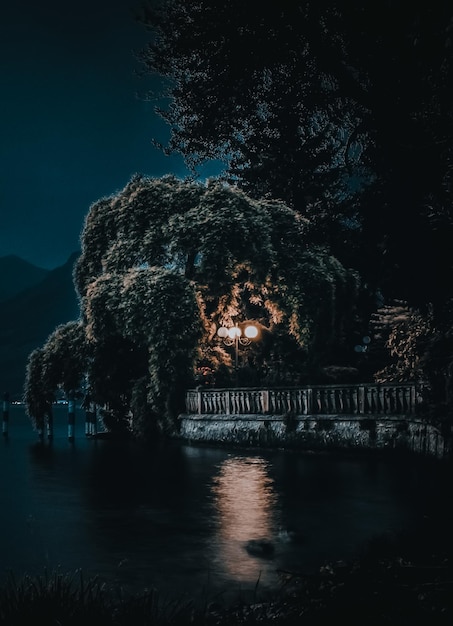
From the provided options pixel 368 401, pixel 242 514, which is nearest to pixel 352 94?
pixel 242 514

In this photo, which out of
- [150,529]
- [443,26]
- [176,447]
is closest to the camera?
[150,529]

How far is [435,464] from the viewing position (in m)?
19.5

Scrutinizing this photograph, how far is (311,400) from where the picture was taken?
27.2 m

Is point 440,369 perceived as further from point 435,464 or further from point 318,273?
point 318,273

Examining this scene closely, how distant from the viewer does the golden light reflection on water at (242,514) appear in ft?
28.3

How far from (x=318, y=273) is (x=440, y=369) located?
14614mm

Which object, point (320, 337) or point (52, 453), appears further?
point (320, 337)

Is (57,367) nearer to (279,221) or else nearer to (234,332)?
(234,332)

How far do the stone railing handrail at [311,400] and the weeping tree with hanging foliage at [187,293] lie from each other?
1.35 meters

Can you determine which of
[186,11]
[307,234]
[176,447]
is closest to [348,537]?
[186,11]

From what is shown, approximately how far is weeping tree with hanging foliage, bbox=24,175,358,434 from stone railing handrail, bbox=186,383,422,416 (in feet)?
4.42

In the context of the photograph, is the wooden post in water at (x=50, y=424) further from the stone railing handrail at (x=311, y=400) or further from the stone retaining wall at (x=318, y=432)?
the stone railing handrail at (x=311, y=400)

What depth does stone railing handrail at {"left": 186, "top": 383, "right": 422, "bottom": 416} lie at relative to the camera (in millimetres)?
23703

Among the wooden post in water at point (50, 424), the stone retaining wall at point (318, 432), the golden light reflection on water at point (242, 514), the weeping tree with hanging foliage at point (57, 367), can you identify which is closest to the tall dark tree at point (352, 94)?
the stone retaining wall at point (318, 432)
